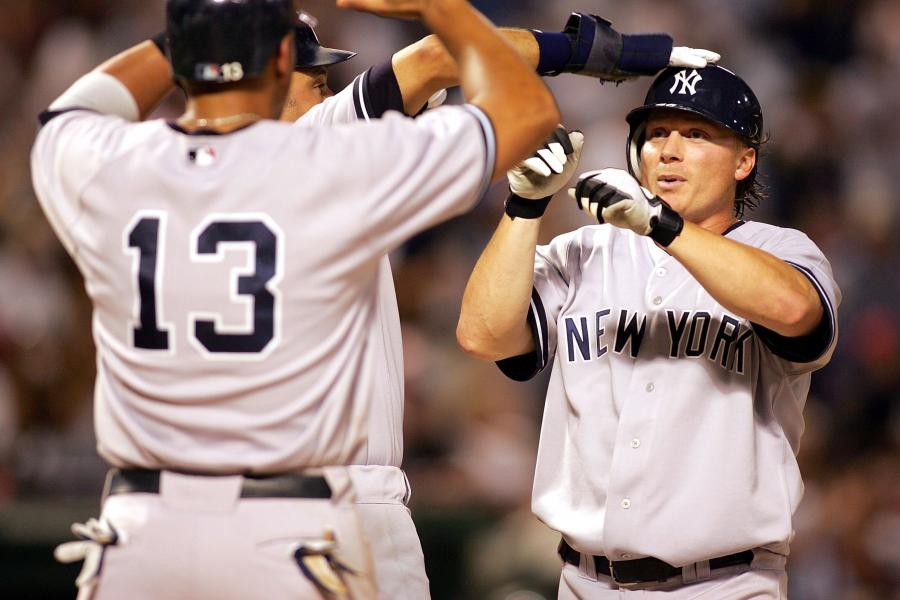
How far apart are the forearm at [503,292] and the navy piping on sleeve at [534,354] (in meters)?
0.04

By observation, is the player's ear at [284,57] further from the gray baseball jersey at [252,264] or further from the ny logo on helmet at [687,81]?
the ny logo on helmet at [687,81]

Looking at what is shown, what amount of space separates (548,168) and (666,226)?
35 cm

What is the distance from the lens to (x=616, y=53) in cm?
337

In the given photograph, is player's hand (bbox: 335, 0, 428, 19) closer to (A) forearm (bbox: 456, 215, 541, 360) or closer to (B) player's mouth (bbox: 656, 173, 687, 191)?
(A) forearm (bbox: 456, 215, 541, 360)

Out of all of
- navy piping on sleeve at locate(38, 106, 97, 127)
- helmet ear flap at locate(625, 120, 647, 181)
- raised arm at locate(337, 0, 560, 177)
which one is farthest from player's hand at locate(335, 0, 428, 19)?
helmet ear flap at locate(625, 120, 647, 181)

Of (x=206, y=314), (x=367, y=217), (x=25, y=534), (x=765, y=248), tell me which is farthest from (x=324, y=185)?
(x=25, y=534)

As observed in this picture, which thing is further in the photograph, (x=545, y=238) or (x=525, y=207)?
(x=545, y=238)

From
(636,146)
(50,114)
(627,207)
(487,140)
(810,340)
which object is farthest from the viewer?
(636,146)

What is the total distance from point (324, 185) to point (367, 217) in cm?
10

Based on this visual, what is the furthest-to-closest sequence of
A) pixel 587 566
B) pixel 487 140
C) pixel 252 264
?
pixel 587 566, pixel 487 140, pixel 252 264

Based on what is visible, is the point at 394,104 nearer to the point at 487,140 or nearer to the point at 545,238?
the point at 487,140

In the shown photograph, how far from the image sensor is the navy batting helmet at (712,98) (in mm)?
3318

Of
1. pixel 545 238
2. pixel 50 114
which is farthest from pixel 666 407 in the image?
pixel 545 238

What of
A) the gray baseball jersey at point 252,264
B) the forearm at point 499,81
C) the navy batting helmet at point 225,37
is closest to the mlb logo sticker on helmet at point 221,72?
the navy batting helmet at point 225,37
